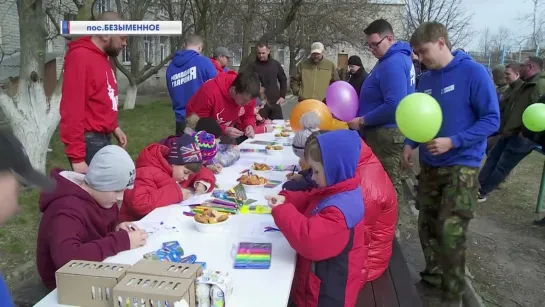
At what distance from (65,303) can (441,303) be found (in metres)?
2.39

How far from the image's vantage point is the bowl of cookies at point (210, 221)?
84.4 inches

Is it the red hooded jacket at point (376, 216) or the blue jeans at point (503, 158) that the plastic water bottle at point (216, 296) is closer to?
the red hooded jacket at point (376, 216)

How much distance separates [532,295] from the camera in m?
3.29

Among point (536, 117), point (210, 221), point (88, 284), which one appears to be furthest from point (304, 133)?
point (536, 117)

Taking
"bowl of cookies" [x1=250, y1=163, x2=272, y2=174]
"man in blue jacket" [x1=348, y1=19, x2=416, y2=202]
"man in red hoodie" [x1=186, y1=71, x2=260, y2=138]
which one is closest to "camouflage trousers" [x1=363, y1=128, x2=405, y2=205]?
"man in blue jacket" [x1=348, y1=19, x2=416, y2=202]

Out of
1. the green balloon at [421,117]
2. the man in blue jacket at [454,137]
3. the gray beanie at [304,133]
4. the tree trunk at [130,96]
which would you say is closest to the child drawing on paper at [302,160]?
the gray beanie at [304,133]

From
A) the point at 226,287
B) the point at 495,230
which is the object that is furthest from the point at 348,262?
the point at 495,230

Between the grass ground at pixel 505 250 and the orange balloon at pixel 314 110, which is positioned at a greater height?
the orange balloon at pixel 314 110

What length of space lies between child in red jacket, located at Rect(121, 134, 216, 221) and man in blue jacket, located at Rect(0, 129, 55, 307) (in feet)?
4.75

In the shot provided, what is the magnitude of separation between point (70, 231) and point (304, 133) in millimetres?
1718

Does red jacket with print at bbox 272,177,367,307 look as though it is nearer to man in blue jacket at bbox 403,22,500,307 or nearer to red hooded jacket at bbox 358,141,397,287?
red hooded jacket at bbox 358,141,397,287

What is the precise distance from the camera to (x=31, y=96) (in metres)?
5.11

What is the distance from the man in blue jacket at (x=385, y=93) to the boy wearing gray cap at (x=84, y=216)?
2278 millimetres

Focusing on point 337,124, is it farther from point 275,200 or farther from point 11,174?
point 11,174
